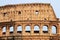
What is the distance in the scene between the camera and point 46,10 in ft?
117

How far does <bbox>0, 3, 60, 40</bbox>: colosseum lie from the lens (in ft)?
112

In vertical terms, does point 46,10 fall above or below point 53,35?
above

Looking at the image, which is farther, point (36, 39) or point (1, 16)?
point (1, 16)

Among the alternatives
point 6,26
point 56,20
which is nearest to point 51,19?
point 56,20

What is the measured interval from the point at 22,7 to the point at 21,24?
91.1 inches

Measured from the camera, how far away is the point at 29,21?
A: 34469 mm

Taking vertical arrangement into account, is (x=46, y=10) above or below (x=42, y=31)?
above

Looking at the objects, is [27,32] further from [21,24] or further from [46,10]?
[46,10]

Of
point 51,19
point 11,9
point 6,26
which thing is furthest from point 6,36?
point 51,19

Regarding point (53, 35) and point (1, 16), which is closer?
point (53, 35)

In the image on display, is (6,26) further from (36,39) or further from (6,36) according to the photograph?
(36,39)

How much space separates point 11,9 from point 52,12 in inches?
195

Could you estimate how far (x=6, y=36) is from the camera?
34812 mm

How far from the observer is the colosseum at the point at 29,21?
34.2 m
